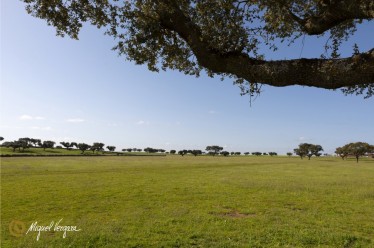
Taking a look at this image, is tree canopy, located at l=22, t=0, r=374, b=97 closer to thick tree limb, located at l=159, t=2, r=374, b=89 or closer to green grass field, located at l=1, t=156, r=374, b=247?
thick tree limb, located at l=159, t=2, r=374, b=89

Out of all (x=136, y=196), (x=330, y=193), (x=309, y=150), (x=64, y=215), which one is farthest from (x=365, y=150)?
Result: (x=64, y=215)

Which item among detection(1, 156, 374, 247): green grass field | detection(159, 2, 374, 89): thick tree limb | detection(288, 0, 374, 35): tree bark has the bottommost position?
detection(1, 156, 374, 247): green grass field

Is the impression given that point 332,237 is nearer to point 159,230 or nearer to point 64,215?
point 159,230

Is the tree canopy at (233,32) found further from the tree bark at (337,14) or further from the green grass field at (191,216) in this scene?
the green grass field at (191,216)

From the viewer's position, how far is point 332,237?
53.1 feet

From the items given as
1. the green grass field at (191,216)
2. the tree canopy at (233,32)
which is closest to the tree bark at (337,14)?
the tree canopy at (233,32)

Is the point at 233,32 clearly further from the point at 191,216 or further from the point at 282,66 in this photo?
the point at 191,216

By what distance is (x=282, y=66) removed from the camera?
789 cm

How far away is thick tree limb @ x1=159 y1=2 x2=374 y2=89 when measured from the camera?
6887mm

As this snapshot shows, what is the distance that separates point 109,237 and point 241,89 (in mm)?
11018

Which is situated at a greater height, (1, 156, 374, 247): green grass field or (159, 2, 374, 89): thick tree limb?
(159, 2, 374, 89): thick tree limb

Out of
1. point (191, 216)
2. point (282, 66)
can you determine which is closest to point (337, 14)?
point (282, 66)

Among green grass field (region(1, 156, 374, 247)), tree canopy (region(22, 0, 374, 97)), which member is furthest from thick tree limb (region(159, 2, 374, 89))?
green grass field (region(1, 156, 374, 247))

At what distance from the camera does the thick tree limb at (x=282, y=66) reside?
6887mm
